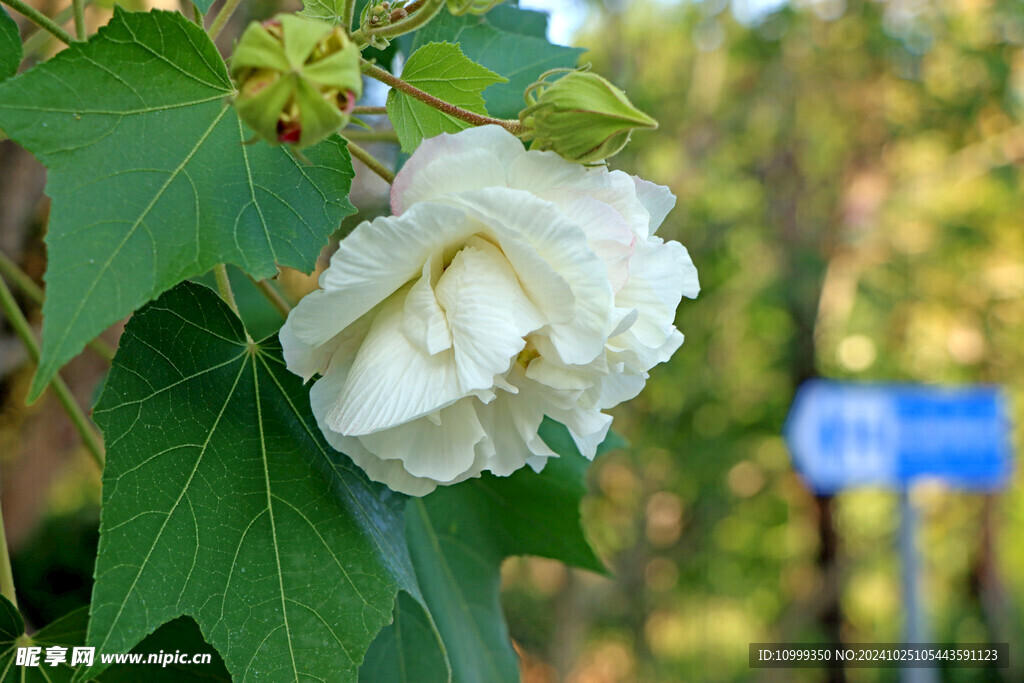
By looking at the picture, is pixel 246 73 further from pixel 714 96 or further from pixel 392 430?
pixel 714 96

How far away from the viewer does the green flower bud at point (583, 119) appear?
0.95 ft

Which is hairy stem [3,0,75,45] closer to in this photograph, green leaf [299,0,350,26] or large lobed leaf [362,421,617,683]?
green leaf [299,0,350,26]

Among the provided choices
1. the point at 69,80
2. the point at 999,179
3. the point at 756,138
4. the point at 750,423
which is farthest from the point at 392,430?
the point at 999,179

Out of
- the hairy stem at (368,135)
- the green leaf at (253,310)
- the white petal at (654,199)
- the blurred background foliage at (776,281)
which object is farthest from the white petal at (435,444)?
the blurred background foliage at (776,281)

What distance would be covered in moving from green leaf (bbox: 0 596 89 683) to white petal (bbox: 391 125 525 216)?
262 millimetres

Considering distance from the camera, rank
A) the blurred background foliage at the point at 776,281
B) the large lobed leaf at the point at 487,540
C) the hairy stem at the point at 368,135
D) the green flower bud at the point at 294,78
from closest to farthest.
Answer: the green flower bud at the point at 294,78, the hairy stem at the point at 368,135, the large lobed leaf at the point at 487,540, the blurred background foliage at the point at 776,281

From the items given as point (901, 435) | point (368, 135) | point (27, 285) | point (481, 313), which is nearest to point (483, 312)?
point (481, 313)

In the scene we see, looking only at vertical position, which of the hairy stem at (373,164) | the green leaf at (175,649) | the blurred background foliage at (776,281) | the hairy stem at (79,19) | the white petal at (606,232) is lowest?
the blurred background foliage at (776,281)

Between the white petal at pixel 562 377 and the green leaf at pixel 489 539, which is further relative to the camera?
the green leaf at pixel 489 539

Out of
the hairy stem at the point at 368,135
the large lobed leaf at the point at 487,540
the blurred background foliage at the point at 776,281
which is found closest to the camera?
the hairy stem at the point at 368,135

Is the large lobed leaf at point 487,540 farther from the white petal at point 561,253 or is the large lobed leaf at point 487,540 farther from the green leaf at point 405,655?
the white petal at point 561,253

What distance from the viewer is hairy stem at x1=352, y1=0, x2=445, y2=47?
30 centimetres

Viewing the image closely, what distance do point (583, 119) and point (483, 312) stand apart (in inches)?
2.9

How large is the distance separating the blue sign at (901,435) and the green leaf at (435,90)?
1587 millimetres
